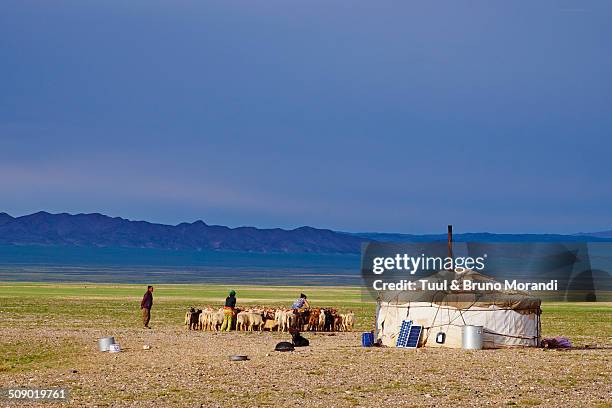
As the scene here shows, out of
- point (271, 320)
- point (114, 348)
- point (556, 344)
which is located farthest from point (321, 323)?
point (114, 348)

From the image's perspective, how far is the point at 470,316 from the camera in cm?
2980

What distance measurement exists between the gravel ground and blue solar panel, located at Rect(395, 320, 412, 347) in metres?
0.97

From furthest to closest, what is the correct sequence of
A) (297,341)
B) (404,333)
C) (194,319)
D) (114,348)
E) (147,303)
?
(194,319), (147,303), (404,333), (297,341), (114,348)

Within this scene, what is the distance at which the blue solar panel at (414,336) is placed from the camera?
2980 centimetres

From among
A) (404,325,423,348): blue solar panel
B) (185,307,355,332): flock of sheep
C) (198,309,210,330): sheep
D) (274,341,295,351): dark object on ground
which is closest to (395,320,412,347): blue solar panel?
(404,325,423,348): blue solar panel

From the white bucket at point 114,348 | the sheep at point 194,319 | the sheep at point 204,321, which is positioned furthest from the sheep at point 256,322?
the white bucket at point 114,348

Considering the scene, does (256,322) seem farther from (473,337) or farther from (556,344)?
(556,344)

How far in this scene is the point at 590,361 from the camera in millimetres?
26562

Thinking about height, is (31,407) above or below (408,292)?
below

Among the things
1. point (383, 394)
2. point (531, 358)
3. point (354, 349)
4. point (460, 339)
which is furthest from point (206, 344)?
point (383, 394)

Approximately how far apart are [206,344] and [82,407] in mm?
12316

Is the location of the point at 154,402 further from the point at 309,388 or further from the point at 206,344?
the point at 206,344

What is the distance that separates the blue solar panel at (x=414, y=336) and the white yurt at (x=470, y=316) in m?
0.16

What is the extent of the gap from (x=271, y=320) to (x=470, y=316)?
368 inches
